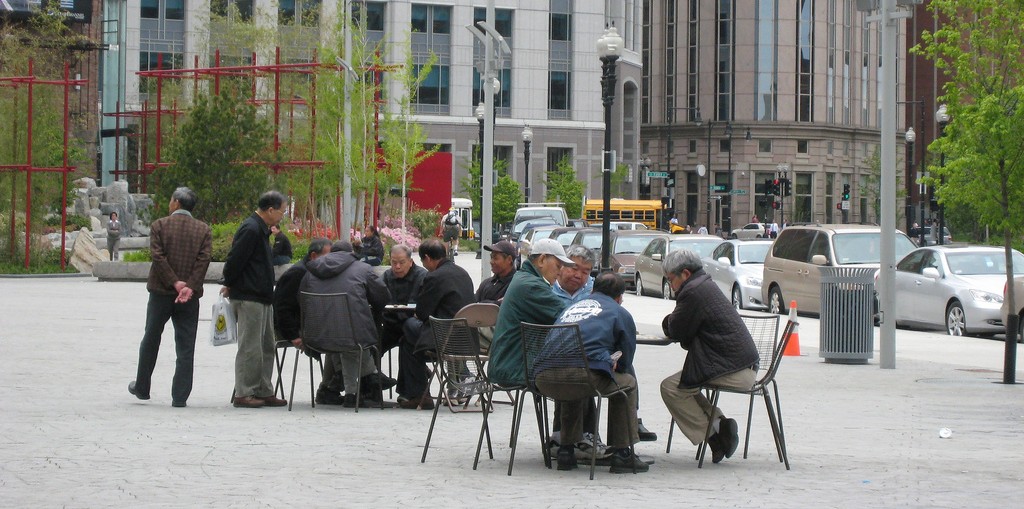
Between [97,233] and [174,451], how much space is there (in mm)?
44016

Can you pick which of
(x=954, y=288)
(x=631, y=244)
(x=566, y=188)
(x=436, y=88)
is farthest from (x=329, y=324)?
(x=436, y=88)

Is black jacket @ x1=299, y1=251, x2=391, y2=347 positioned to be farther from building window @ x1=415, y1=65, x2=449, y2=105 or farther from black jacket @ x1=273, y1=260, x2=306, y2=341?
building window @ x1=415, y1=65, x2=449, y2=105

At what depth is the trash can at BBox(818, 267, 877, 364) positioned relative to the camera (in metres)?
17.4

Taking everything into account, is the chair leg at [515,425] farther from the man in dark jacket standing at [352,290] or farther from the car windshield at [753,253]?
the car windshield at [753,253]

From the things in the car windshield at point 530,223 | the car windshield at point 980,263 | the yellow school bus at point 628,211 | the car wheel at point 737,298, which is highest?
the yellow school bus at point 628,211

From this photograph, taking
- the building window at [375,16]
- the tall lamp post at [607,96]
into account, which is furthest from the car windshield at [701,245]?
the building window at [375,16]

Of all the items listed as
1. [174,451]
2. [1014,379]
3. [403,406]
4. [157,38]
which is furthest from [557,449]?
[157,38]

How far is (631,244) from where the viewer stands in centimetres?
3825

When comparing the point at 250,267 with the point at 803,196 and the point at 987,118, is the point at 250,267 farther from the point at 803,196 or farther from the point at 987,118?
the point at 803,196

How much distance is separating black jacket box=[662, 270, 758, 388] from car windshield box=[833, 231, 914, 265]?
17183 millimetres

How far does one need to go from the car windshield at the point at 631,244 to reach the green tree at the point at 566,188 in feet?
159

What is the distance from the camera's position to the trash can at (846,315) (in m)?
17.4

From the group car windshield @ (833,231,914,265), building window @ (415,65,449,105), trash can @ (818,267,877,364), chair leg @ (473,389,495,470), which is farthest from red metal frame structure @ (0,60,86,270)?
building window @ (415,65,449,105)

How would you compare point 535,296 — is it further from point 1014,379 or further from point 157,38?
point 157,38
